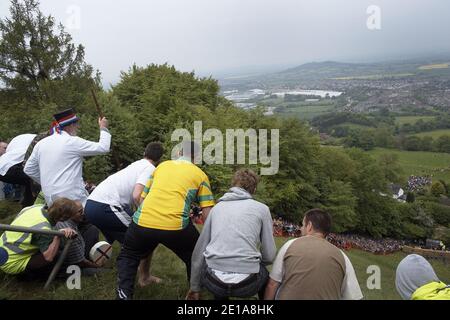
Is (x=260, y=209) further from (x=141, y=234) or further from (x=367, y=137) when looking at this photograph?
(x=367, y=137)

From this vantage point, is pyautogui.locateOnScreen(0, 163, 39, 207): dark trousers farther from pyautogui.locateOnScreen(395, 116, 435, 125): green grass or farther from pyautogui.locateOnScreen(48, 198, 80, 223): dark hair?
pyautogui.locateOnScreen(395, 116, 435, 125): green grass

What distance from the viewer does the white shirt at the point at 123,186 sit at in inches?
178

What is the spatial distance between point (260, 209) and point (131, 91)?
107 ft

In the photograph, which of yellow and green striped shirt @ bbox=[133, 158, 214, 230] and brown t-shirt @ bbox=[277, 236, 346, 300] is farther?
yellow and green striped shirt @ bbox=[133, 158, 214, 230]

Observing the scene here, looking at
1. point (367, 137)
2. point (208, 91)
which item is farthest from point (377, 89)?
point (208, 91)

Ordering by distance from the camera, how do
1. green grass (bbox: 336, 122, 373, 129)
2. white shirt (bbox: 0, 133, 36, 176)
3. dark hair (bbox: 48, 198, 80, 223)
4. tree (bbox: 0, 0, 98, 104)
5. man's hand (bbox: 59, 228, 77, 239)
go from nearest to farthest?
man's hand (bbox: 59, 228, 77, 239)
dark hair (bbox: 48, 198, 80, 223)
white shirt (bbox: 0, 133, 36, 176)
tree (bbox: 0, 0, 98, 104)
green grass (bbox: 336, 122, 373, 129)

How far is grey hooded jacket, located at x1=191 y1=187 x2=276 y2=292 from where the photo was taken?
350cm

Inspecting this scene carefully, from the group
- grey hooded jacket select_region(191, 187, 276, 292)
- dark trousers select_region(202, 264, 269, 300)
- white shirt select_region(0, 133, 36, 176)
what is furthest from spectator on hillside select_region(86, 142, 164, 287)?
white shirt select_region(0, 133, 36, 176)

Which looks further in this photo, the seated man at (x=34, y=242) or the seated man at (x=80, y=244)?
the seated man at (x=80, y=244)

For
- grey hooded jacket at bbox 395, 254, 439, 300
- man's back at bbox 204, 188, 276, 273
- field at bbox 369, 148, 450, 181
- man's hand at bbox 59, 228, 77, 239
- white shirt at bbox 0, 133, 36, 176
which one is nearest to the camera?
grey hooded jacket at bbox 395, 254, 439, 300

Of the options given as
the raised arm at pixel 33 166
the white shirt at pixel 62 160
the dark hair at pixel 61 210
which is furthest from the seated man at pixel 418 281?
the raised arm at pixel 33 166

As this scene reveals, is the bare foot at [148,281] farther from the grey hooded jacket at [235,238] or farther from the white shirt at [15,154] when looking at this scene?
the white shirt at [15,154]

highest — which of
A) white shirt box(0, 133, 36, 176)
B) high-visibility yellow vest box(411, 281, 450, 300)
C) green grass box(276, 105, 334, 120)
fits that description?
green grass box(276, 105, 334, 120)

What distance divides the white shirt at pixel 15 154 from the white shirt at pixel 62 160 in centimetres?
147
